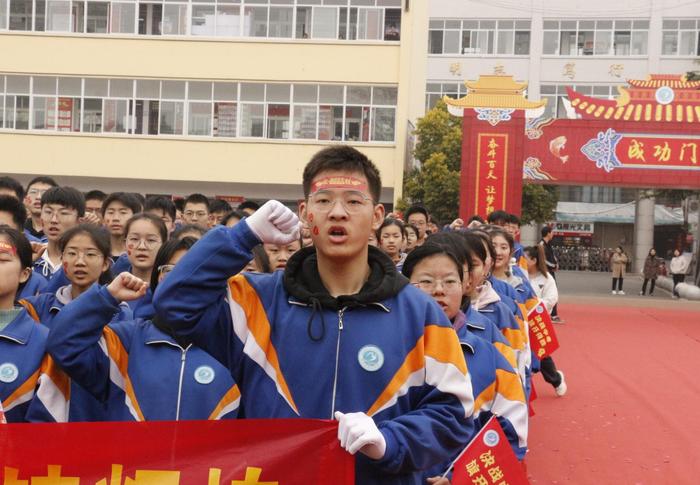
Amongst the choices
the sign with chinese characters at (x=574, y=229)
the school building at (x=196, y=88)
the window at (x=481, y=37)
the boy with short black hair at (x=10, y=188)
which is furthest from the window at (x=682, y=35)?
the boy with short black hair at (x=10, y=188)

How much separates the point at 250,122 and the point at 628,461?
58.3 feet

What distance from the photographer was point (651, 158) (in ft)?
56.7

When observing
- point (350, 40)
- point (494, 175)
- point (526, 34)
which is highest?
point (526, 34)

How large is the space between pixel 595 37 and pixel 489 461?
32.5m

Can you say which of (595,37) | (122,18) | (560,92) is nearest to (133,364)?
(122,18)

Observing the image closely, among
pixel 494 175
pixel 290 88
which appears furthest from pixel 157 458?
pixel 290 88

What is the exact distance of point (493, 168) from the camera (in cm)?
1733

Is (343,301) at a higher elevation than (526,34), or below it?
below

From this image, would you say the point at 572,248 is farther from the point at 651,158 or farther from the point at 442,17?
the point at 651,158

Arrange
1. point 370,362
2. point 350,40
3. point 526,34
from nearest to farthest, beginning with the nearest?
point 370,362 → point 350,40 → point 526,34

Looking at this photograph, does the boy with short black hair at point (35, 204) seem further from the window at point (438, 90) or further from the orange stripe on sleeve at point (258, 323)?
the window at point (438, 90)

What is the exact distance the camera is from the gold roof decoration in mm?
17312

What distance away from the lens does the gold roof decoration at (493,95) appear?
56.8 feet

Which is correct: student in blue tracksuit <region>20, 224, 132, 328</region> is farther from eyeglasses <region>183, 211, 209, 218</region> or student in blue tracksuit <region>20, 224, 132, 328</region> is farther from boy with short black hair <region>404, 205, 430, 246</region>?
boy with short black hair <region>404, 205, 430, 246</region>
